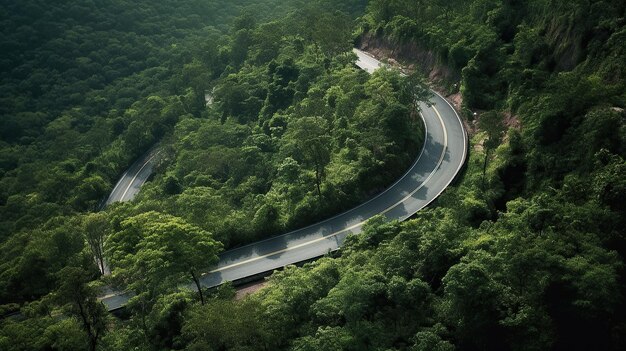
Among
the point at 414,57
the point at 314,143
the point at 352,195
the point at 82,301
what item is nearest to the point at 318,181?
the point at 352,195

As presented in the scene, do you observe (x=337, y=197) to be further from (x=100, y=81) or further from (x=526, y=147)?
(x=100, y=81)

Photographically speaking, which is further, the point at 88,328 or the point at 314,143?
the point at 314,143

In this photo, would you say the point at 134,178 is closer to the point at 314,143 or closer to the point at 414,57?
the point at 314,143

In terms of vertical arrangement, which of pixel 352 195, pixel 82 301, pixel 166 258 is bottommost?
pixel 352 195

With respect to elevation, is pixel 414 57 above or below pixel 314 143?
below

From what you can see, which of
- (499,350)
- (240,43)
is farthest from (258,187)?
(240,43)

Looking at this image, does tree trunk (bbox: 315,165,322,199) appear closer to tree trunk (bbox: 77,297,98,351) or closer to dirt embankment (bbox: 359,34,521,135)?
dirt embankment (bbox: 359,34,521,135)
